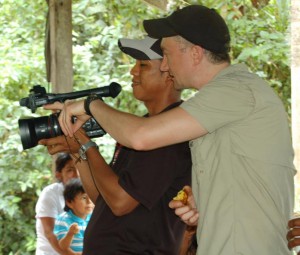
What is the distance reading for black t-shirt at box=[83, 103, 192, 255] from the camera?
246 centimetres

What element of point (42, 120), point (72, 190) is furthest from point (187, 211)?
point (72, 190)

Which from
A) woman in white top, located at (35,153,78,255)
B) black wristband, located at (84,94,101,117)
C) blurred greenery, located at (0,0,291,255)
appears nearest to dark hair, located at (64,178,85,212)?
woman in white top, located at (35,153,78,255)

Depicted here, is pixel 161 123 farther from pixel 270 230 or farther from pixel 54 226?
pixel 54 226

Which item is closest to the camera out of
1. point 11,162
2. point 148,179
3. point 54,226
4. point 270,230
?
point 270,230

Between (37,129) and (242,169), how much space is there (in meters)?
A: 0.90

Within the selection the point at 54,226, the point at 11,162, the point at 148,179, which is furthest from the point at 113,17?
the point at 148,179

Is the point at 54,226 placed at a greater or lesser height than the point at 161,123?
lesser

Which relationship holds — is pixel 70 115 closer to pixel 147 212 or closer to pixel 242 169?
pixel 147 212

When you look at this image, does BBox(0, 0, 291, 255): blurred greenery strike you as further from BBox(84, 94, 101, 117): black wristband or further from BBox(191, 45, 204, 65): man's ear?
BBox(191, 45, 204, 65): man's ear

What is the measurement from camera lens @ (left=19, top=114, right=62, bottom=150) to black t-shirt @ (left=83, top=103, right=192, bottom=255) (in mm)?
296

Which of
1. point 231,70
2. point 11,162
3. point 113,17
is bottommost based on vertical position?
point 11,162

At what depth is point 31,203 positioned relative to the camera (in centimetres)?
731

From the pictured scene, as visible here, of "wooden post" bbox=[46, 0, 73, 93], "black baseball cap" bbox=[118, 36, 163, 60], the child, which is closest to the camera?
"black baseball cap" bbox=[118, 36, 163, 60]

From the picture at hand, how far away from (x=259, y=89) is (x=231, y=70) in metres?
0.12
